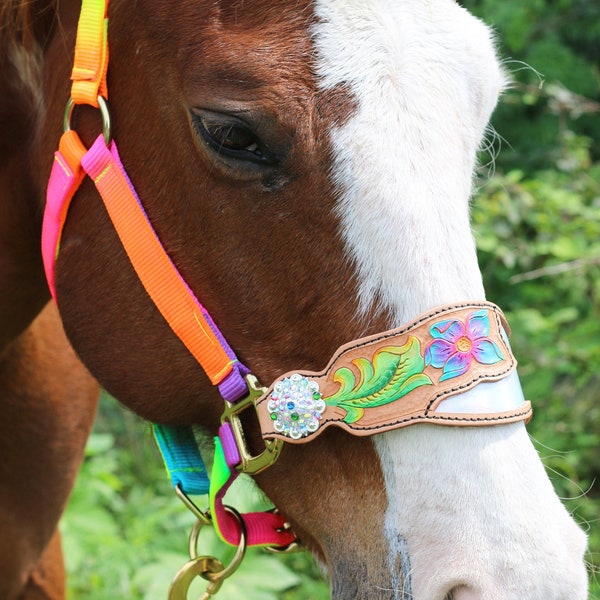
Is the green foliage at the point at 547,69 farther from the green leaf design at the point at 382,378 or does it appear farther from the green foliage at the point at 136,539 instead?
the green leaf design at the point at 382,378

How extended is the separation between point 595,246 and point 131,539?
90.2 inches

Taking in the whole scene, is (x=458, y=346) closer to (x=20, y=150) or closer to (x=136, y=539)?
(x=20, y=150)

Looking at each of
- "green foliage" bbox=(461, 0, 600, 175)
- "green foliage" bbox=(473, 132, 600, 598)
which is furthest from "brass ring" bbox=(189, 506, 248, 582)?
"green foliage" bbox=(461, 0, 600, 175)

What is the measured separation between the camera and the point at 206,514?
1.61 m

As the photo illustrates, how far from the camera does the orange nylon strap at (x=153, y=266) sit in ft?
4.82

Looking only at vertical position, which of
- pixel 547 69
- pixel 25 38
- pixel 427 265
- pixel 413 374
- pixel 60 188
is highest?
pixel 25 38

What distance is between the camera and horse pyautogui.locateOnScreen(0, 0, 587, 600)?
1258 millimetres

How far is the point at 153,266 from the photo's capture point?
1506mm

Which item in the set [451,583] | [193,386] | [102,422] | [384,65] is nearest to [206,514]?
[193,386]

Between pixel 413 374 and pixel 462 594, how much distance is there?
32 centimetres

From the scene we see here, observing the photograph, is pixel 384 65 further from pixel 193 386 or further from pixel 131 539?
pixel 131 539

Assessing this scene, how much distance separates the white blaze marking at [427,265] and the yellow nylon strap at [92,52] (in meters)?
0.41

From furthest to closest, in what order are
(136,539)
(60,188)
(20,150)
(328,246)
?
(136,539) → (20,150) → (60,188) → (328,246)

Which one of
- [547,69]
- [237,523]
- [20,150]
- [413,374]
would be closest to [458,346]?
[413,374]
